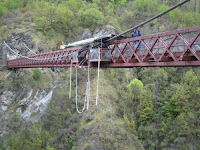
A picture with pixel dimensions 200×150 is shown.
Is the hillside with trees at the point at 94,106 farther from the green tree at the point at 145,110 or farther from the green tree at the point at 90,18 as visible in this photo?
the green tree at the point at 90,18

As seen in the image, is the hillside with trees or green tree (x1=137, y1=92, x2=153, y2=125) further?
green tree (x1=137, y1=92, x2=153, y2=125)

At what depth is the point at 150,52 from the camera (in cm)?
711

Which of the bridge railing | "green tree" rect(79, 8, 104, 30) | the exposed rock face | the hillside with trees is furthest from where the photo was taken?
"green tree" rect(79, 8, 104, 30)

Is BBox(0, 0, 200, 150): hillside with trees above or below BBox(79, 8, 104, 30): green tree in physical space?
below

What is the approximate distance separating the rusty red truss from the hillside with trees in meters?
11.0

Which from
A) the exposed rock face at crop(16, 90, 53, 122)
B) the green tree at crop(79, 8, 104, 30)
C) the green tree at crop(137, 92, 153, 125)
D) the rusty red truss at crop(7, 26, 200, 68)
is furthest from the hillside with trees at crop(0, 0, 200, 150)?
the rusty red truss at crop(7, 26, 200, 68)

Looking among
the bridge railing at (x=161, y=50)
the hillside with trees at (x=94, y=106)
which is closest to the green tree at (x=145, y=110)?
the hillside with trees at (x=94, y=106)

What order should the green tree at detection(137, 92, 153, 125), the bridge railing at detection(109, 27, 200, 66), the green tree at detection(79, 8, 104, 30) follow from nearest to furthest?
the bridge railing at detection(109, 27, 200, 66) → the green tree at detection(137, 92, 153, 125) → the green tree at detection(79, 8, 104, 30)

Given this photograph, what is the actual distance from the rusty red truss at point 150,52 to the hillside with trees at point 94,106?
11029 mm

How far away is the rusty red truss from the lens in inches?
247

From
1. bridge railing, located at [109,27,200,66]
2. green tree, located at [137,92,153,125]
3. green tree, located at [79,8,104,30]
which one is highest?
green tree, located at [79,8,104,30]

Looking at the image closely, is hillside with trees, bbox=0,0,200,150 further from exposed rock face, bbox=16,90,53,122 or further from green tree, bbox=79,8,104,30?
green tree, bbox=79,8,104,30

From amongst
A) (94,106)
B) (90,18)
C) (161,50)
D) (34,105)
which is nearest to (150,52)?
(161,50)

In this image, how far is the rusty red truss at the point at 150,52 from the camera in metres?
6.28
